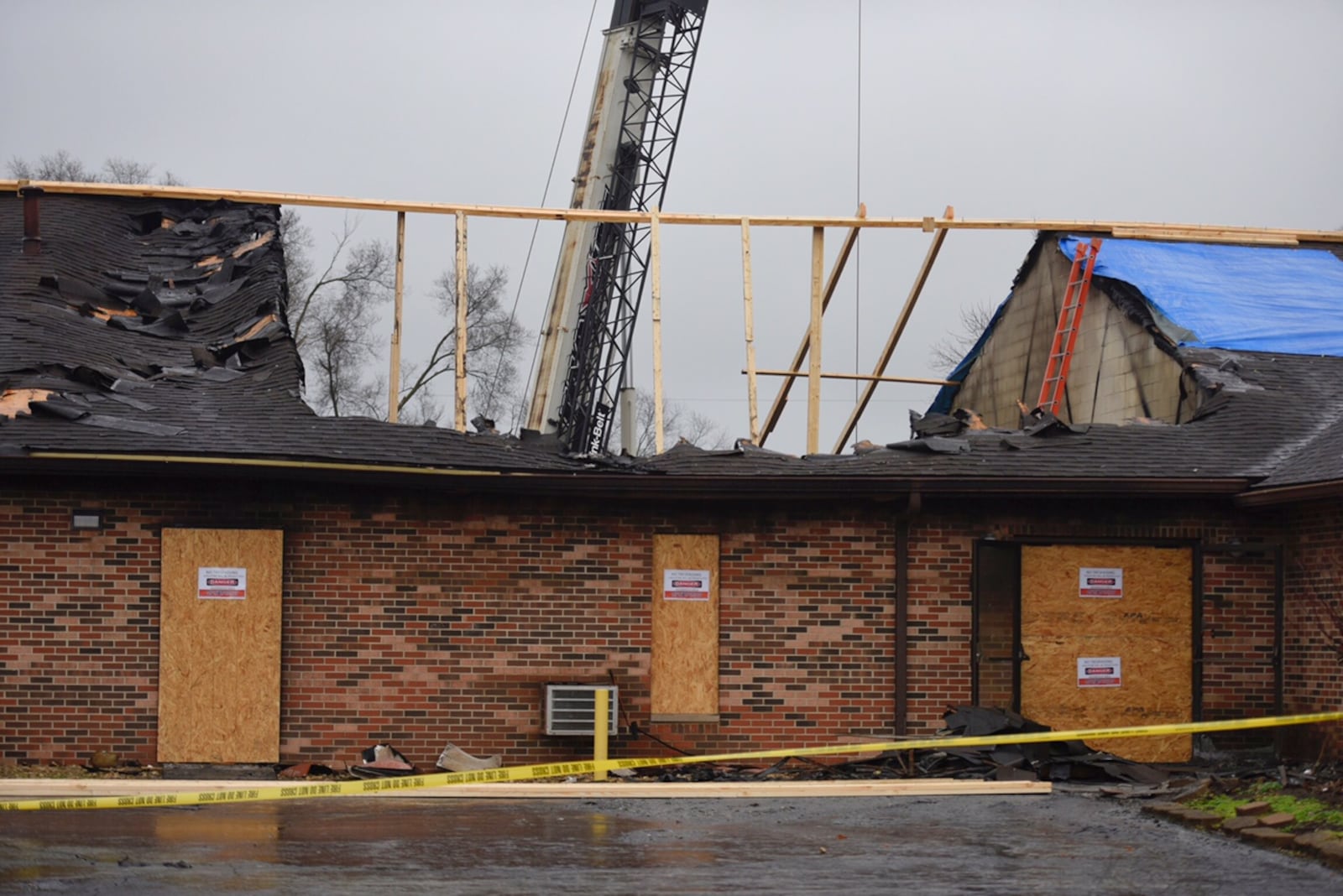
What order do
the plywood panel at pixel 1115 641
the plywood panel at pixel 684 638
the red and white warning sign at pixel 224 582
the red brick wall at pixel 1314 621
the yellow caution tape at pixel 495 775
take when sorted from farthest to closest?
the plywood panel at pixel 1115 641 → the plywood panel at pixel 684 638 → the red brick wall at pixel 1314 621 → the red and white warning sign at pixel 224 582 → the yellow caution tape at pixel 495 775

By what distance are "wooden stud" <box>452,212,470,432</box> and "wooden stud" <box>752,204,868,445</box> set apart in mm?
3472

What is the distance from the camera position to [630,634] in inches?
542

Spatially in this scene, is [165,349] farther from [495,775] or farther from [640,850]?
[640,850]

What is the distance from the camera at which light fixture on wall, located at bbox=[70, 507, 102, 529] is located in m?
13.1

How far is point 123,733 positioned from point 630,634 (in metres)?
4.37

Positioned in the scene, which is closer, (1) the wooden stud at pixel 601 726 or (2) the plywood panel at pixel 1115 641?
(1) the wooden stud at pixel 601 726

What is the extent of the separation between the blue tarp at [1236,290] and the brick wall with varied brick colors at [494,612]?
3727mm

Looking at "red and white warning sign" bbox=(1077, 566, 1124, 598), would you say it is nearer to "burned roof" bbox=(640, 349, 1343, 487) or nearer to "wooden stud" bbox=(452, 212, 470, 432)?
"burned roof" bbox=(640, 349, 1343, 487)

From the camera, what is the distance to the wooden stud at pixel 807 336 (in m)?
19.0

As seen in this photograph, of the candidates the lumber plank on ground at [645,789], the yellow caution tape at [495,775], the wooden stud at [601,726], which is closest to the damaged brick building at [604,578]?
the wooden stud at [601,726]

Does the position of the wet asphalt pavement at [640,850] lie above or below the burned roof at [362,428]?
below

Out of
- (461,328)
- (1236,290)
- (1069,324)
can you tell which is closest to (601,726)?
(461,328)

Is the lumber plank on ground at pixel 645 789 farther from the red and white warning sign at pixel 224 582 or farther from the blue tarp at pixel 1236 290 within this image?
the blue tarp at pixel 1236 290

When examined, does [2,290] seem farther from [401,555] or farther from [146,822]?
[146,822]
